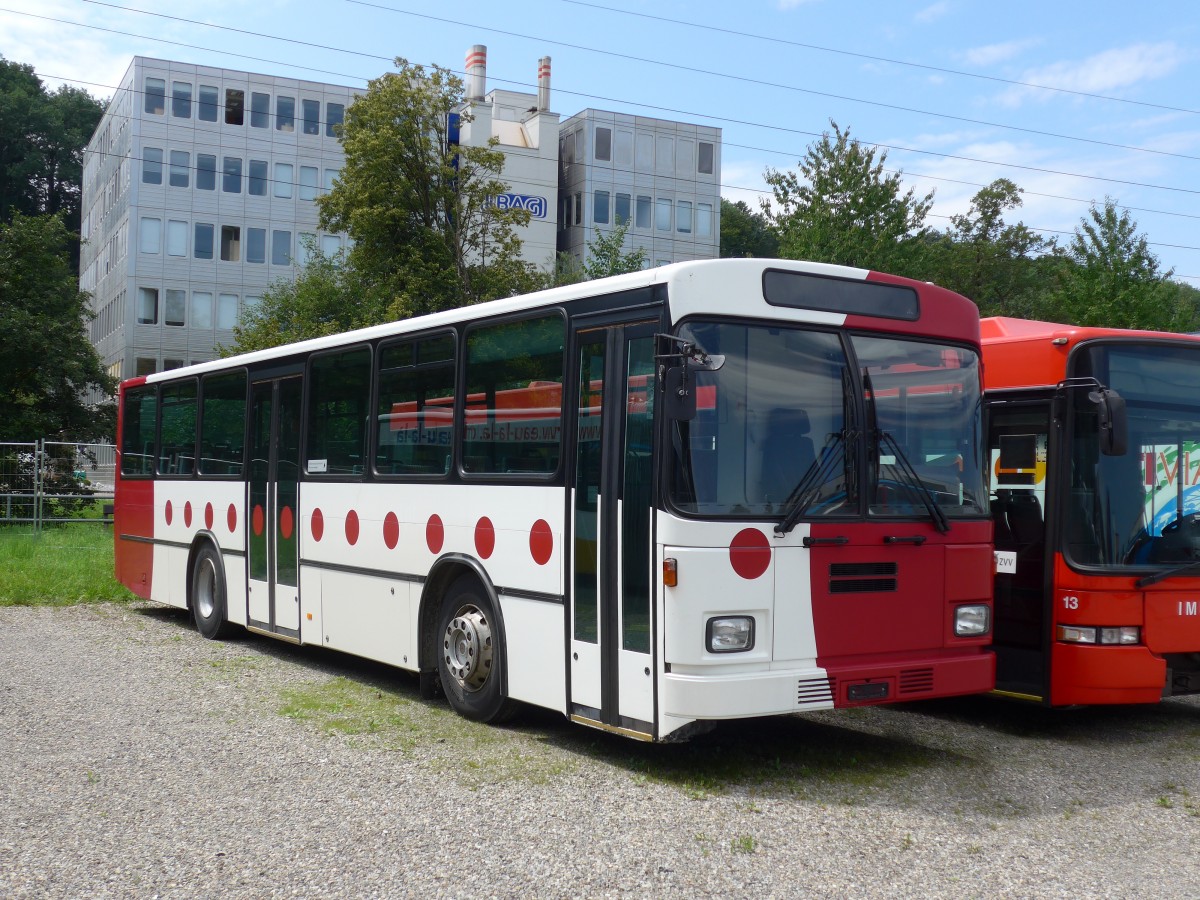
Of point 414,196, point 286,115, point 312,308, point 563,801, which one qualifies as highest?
point 286,115

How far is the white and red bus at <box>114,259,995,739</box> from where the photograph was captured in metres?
6.90

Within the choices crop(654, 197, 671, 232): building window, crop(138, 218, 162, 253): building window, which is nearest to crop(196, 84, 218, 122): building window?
crop(138, 218, 162, 253): building window

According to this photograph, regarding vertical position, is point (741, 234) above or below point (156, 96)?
below

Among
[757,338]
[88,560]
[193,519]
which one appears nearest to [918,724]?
[757,338]

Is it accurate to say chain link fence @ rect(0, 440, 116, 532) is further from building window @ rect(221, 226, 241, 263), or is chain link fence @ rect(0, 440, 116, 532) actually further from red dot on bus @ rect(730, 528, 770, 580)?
building window @ rect(221, 226, 241, 263)

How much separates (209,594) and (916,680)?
839 centimetres

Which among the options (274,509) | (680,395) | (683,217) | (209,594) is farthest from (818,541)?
(683,217)

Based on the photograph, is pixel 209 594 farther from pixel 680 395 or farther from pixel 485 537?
pixel 680 395

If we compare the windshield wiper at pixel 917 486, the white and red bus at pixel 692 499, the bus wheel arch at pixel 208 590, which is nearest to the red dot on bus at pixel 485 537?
the white and red bus at pixel 692 499

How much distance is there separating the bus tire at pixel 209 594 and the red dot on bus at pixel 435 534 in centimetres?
451

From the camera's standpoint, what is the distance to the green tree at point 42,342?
108ft

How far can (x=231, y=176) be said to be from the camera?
59062 mm

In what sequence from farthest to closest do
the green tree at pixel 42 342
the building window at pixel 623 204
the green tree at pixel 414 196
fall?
the building window at pixel 623 204
the green tree at pixel 42 342
the green tree at pixel 414 196

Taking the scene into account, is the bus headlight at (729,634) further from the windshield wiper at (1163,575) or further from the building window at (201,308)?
the building window at (201,308)
